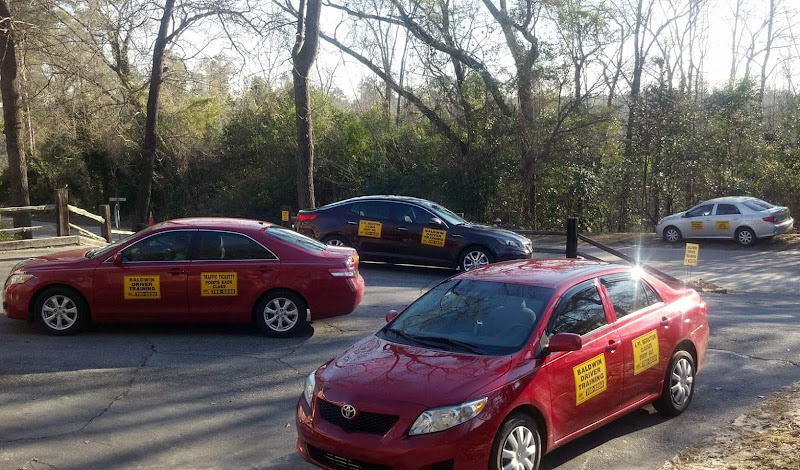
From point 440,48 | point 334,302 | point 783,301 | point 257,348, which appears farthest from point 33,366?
point 440,48

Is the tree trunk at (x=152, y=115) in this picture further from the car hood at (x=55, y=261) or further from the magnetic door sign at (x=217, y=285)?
the magnetic door sign at (x=217, y=285)

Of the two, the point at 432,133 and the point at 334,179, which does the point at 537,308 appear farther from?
the point at 334,179

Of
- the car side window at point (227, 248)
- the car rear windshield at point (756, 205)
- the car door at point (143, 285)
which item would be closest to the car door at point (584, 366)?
the car side window at point (227, 248)

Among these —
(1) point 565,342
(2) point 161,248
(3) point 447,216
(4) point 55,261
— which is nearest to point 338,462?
(1) point 565,342

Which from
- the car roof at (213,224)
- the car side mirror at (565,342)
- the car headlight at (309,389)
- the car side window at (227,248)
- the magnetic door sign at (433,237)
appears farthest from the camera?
the magnetic door sign at (433,237)

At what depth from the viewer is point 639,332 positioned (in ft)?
20.5

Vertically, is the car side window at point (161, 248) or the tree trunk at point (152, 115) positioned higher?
the tree trunk at point (152, 115)

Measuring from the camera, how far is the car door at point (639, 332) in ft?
20.0

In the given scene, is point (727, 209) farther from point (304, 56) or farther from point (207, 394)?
point (207, 394)

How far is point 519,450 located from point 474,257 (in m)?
10.2

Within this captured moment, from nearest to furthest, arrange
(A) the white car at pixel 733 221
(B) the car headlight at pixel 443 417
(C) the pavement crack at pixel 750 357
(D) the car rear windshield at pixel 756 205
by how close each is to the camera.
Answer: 1. (B) the car headlight at pixel 443 417
2. (C) the pavement crack at pixel 750 357
3. (A) the white car at pixel 733 221
4. (D) the car rear windshield at pixel 756 205

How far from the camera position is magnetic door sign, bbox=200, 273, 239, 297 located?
30.5 feet

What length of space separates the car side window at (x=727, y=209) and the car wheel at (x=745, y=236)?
0.59 meters

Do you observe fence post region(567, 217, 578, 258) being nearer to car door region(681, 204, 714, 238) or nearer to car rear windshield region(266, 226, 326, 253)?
car rear windshield region(266, 226, 326, 253)
